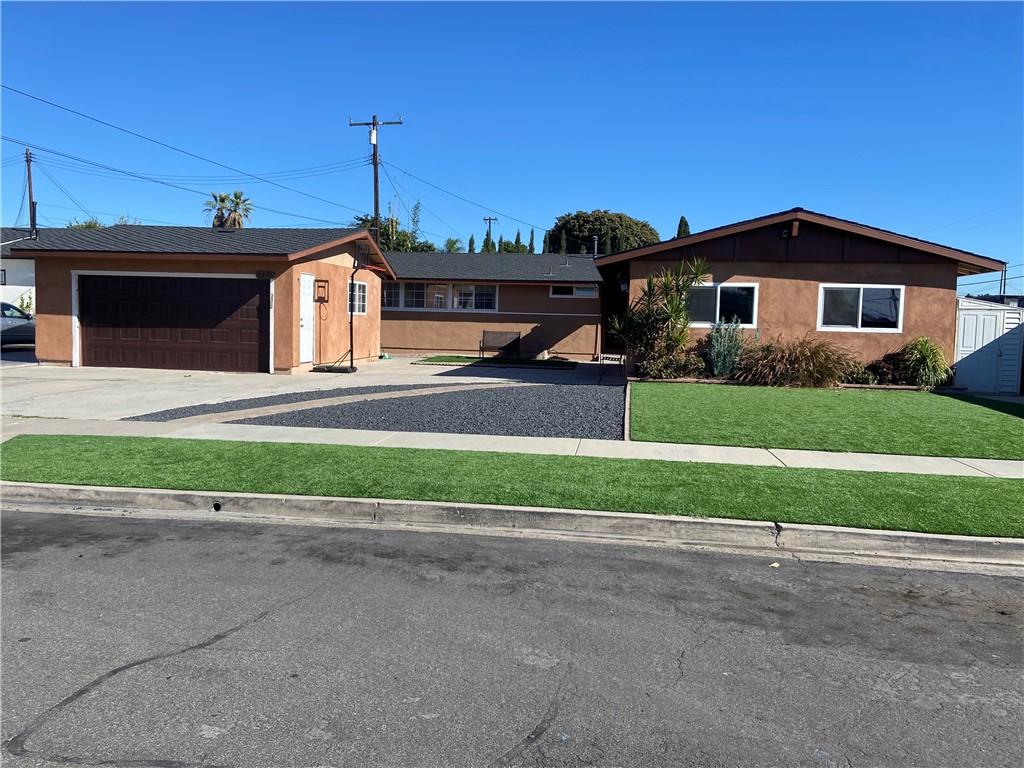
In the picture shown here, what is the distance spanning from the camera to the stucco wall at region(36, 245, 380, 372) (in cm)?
1984

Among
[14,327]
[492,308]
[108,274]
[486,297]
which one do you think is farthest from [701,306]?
[14,327]

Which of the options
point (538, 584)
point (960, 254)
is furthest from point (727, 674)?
point (960, 254)

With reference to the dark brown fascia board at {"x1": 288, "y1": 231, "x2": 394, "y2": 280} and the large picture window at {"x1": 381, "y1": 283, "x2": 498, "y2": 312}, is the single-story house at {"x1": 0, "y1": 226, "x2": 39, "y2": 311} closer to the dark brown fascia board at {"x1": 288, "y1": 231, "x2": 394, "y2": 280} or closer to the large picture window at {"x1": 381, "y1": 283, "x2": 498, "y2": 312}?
the large picture window at {"x1": 381, "y1": 283, "x2": 498, "y2": 312}

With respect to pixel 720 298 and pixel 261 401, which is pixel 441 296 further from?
pixel 261 401

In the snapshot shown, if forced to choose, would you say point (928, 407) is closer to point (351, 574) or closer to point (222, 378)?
point (351, 574)

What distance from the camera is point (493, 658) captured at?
4266mm

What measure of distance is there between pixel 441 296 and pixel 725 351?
14259 millimetres

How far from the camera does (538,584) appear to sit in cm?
554

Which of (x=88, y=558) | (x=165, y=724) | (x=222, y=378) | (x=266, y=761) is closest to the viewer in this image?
(x=266, y=761)

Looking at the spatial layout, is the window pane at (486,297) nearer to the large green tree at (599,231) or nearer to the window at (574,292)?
the window at (574,292)

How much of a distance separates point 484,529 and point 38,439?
6.98 metres

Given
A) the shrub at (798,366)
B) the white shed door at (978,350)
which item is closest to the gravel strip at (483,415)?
the shrub at (798,366)

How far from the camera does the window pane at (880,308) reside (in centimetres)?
1814

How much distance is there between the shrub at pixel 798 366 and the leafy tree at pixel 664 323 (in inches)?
59.2
